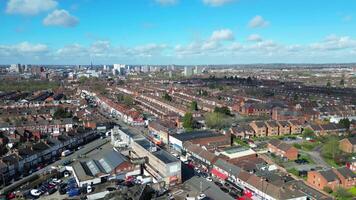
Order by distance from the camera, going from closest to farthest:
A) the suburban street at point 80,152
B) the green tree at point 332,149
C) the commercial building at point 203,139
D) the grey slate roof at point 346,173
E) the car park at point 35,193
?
the car park at point 35,193
the grey slate roof at point 346,173
the suburban street at point 80,152
the green tree at point 332,149
the commercial building at point 203,139

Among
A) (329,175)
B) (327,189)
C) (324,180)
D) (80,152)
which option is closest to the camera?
(327,189)

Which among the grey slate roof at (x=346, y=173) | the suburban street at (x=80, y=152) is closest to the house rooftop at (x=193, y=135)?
the suburban street at (x=80, y=152)

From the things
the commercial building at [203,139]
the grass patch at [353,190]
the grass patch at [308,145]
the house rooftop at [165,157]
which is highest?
the house rooftop at [165,157]

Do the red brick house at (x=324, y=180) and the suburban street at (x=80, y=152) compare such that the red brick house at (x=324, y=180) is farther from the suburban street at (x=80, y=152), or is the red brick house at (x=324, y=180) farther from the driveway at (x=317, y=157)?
the suburban street at (x=80, y=152)

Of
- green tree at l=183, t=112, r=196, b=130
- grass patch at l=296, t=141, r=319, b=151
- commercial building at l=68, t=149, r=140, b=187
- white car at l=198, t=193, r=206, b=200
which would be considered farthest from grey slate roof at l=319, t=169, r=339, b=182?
green tree at l=183, t=112, r=196, b=130

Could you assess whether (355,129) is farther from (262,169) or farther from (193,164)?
(193,164)

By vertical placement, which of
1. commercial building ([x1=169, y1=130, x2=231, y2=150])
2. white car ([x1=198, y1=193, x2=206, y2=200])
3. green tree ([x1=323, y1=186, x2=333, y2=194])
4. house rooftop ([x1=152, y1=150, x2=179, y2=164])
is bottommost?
green tree ([x1=323, y1=186, x2=333, y2=194])

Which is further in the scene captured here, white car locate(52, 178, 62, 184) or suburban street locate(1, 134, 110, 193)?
suburban street locate(1, 134, 110, 193)

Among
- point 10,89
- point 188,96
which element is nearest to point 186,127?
point 188,96

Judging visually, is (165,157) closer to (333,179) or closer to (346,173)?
(333,179)

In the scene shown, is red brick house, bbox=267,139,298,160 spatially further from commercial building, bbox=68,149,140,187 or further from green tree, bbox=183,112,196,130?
commercial building, bbox=68,149,140,187

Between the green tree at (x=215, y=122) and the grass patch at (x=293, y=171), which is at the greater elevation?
the green tree at (x=215, y=122)

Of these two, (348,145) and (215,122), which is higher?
(215,122)

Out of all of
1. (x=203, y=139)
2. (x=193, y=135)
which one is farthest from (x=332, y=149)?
(x=193, y=135)
